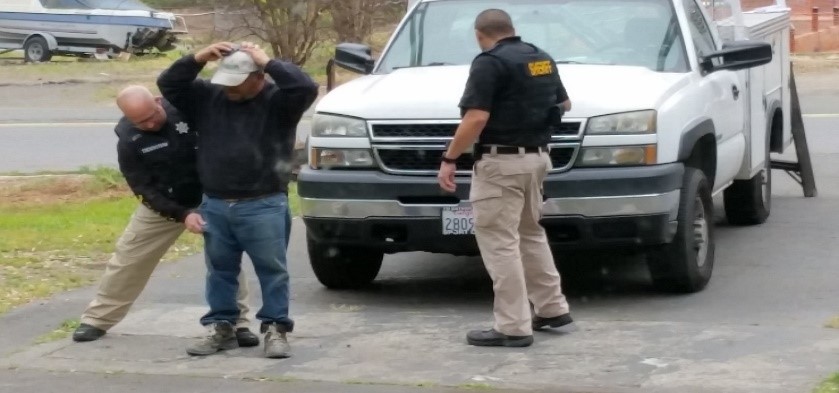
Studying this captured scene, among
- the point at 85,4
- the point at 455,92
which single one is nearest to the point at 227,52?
the point at 455,92

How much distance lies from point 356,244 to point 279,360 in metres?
1.30

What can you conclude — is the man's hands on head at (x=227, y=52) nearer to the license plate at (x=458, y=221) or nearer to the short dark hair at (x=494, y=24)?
the short dark hair at (x=494, y=24)

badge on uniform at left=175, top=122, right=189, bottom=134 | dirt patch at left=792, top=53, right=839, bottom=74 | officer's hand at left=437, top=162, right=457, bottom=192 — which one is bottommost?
dirt patch at left=792, top=53, right=839, bottom=74

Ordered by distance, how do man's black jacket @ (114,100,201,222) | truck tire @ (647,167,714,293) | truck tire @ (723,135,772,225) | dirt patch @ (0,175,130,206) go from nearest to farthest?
man's black jacket @ (114,100,201,222)
truck tire @ (647,167,714,293)
truck tire @ (723,135,772,225)
dirt patch @ (0,175,130,206)

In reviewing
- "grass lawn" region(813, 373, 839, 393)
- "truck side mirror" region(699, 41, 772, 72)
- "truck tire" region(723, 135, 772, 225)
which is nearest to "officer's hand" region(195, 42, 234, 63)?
"grass lawn" region(813, 373, 839, 393)

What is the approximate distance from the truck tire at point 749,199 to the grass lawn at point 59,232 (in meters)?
3.49

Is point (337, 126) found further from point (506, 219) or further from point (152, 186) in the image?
point (506, 219)

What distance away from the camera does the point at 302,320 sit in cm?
784

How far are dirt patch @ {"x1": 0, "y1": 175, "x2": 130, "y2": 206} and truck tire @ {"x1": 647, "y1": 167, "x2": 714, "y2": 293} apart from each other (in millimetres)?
6704

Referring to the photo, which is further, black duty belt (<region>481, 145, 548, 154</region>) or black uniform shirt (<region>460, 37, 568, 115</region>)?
black duty belt (<region>481, 145, 548, 154</region>)

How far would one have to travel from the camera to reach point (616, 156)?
25.2ft

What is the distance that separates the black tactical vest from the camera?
6.95 m

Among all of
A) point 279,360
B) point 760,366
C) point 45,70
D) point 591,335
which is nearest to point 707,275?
point 591,335

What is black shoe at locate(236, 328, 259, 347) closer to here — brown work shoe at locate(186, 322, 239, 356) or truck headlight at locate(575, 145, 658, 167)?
brown work shoe at locate(186, 322, 239, 356)
